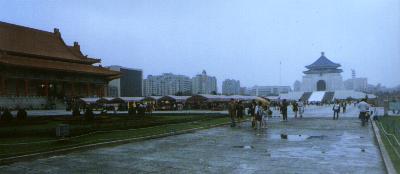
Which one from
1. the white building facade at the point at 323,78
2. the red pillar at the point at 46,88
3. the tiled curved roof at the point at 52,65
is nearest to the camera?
the tiled curved roof at the point at 52,65

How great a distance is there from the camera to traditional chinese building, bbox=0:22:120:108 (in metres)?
45.9

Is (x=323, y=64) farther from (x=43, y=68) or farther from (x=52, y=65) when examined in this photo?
(x=43, y=68)

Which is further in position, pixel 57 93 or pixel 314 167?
pixel 57 93

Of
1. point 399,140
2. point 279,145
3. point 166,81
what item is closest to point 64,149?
point 279,145

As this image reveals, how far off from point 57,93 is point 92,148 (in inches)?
1590

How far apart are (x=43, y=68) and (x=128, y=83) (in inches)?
2087

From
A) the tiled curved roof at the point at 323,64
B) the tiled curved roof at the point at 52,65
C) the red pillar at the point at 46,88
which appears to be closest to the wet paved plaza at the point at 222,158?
the tiled curved roof at the point at 52,65

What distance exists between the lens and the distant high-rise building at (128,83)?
96.8 m

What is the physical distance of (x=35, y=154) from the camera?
11680mm

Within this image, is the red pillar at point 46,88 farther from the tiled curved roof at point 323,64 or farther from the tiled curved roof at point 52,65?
the tiled curved roof at point 323,64

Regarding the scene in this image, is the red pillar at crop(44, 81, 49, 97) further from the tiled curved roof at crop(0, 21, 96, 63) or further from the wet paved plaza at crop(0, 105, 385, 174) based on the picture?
the wet paved plaza at crop(0, 105, 385, 174)

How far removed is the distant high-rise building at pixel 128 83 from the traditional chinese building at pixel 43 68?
35414 mm

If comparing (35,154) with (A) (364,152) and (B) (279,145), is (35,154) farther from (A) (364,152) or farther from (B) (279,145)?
(A) (364,152)

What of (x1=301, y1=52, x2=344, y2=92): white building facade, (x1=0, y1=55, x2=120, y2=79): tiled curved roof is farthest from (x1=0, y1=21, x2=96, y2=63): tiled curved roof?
(x1=301, y1=52, x2=344, y2=92): white building facade
